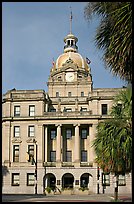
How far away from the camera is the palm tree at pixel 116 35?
23.0 feet

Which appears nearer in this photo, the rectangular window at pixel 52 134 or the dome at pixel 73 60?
the rectangular window at pixel 52 134

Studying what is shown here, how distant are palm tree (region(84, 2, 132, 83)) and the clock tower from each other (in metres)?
62.1

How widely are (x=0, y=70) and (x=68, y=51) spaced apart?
262 feet

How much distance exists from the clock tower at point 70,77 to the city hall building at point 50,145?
566 inches

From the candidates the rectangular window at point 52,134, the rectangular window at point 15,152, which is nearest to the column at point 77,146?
the rectangular window at point 52,134

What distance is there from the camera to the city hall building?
53.4 meters

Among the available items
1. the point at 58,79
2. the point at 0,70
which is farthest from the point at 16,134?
the point at 0,70

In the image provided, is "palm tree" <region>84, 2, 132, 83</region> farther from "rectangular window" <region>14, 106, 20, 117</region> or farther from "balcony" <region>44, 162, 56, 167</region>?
"rectangular window" <region>14, 106, 20, 117</region>

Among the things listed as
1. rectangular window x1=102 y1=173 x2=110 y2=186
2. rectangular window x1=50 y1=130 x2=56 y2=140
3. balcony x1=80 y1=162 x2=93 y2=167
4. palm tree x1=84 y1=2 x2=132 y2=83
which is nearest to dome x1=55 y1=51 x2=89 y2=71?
rectangular window x1=50 y1=130 x2=56 y2=140

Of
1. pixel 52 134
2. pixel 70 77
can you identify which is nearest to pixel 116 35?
pixel 52 134

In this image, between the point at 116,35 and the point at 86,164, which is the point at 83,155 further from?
the point at 116,35

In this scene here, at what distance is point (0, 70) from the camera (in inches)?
150

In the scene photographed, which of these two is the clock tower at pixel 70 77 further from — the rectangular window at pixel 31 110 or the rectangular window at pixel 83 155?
the rectangular window at pixel 83 155

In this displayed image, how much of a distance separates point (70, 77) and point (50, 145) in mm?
22084
